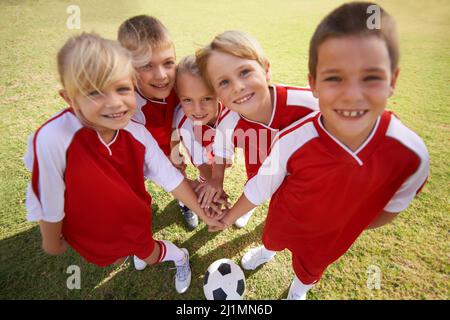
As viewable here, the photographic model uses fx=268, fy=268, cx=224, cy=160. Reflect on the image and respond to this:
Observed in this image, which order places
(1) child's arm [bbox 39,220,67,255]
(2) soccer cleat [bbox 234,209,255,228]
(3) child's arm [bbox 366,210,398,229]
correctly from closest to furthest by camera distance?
1. (1) child's arm [bbox 39,220,67,255]
2. (3) child's arm [bbox 366,210,398,229]
3. (2) soccer cleat [bbox 234,209,255,228]

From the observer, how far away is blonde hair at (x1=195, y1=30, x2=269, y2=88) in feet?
5.77

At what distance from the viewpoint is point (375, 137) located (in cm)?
136

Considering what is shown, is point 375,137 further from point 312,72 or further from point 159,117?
point 159,117

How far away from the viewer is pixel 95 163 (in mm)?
1521

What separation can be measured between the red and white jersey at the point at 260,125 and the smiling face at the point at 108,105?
742 mm

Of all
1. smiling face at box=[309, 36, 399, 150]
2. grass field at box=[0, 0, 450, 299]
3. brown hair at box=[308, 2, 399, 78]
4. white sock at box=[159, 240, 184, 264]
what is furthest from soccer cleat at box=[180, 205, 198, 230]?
brown hair at box=[308, 2, 399, 78]

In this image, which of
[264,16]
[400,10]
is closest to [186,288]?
[264,16]

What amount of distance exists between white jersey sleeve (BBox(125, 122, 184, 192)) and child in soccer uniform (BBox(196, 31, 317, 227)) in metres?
0.35

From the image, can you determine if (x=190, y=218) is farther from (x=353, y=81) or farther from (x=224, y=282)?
(x=353, y=81)

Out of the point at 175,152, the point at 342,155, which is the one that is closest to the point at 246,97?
the point at 342,155

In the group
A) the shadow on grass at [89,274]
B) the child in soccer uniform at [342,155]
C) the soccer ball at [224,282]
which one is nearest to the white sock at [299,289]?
the child in soccer uniform at [342,155]

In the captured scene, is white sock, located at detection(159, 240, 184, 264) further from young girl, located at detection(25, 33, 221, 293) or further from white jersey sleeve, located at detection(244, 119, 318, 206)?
white jersey sleeve, located at detection(244, 119, 318, 206)

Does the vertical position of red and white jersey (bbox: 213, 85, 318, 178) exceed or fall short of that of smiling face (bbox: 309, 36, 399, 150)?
it falls short

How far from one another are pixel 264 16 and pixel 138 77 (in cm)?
1166
